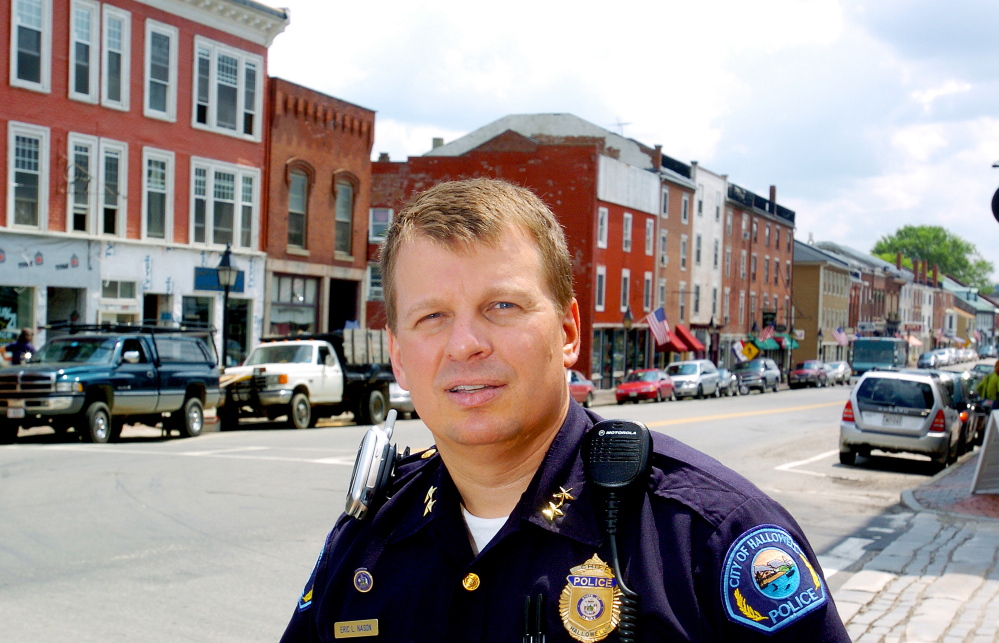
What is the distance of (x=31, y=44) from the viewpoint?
977 inches

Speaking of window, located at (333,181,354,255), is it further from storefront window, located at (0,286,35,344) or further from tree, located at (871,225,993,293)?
tree, located at (871,225,993,293)

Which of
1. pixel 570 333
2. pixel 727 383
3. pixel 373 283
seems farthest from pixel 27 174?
pixel 727 383

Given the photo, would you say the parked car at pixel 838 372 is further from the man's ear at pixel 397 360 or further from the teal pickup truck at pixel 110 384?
the man's ear at pixel 397 360

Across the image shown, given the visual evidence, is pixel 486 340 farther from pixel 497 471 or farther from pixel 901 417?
pixel 901 417

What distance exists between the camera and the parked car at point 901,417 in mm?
17312

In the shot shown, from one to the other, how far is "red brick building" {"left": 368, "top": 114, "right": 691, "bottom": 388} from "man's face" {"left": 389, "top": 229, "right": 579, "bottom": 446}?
132 ft

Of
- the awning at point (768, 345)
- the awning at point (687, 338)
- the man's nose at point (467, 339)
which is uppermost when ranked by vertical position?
the man's nose at point (467, 339)

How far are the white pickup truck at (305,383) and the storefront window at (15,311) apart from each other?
555cm

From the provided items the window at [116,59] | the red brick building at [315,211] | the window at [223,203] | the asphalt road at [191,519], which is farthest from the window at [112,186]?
the asphalt road at [191,519]

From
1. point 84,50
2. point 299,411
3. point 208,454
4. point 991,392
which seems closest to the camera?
point 208,454

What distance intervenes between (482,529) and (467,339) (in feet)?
1.39

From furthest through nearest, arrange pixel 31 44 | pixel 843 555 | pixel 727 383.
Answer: pixel 727 383
pixel 31 44
pixel 843 555

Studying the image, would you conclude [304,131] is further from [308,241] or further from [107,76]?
[107,76]

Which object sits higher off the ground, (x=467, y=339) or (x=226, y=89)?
(x=226, y=89)
